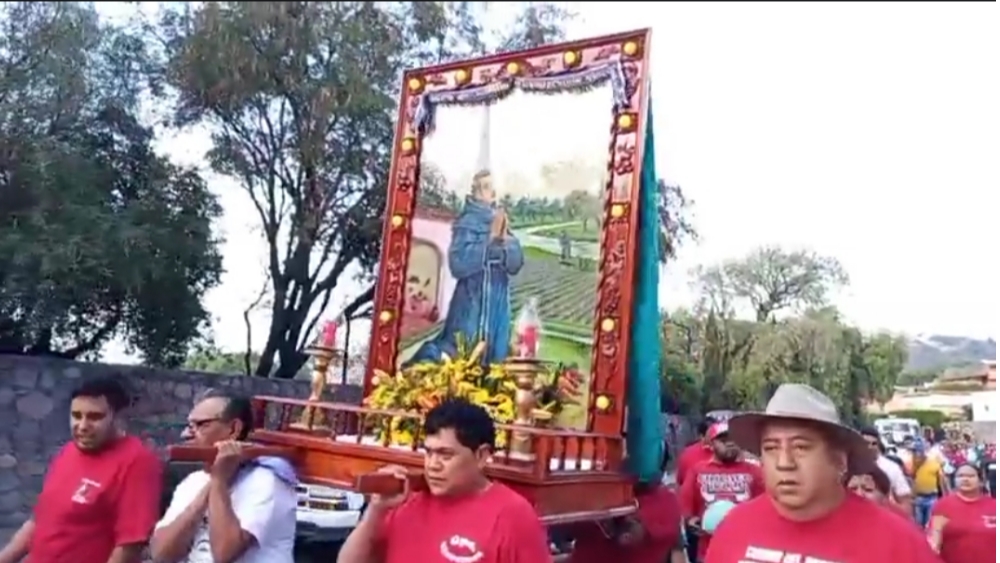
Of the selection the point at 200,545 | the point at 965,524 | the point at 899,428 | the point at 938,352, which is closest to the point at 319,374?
Result: the point at 200,545

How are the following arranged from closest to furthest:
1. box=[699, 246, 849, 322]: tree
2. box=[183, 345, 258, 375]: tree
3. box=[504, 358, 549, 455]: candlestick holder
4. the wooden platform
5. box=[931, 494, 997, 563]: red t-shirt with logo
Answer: the wooden platform < box=[504, 358, 549, 455]: candlestick holder < box=[931, 494, 997, 563]: red t-shirt with logo < box=[183, 345, 258, 375]: tree < box=[699, 246, 849, 322]: tree

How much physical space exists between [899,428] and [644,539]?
1133 centimetres

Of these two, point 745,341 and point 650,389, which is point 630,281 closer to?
point 650,389

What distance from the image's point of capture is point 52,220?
315 inches

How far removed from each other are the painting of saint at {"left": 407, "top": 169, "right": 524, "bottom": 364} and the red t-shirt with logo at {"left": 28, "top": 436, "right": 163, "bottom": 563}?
117 inches

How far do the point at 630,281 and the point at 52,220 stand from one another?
4965 millimetres

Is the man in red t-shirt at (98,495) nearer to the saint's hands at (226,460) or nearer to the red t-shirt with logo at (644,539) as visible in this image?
the saint's hands at (226,460)

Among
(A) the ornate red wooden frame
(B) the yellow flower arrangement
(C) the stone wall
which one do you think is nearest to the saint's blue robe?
(A) the ornate red wooden frame

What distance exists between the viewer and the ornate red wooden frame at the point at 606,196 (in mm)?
5461

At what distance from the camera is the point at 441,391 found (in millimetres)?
5227

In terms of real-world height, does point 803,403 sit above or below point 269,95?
below

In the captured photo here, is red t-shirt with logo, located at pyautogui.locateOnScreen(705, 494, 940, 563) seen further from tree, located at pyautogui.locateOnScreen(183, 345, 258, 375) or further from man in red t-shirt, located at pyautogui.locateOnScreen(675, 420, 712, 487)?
tree, located at pyautogui.locateOnScreen(183, 345, 258, 375)

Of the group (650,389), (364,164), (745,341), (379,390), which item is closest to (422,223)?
(379,390)

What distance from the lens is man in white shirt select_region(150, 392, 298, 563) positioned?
113 inches
